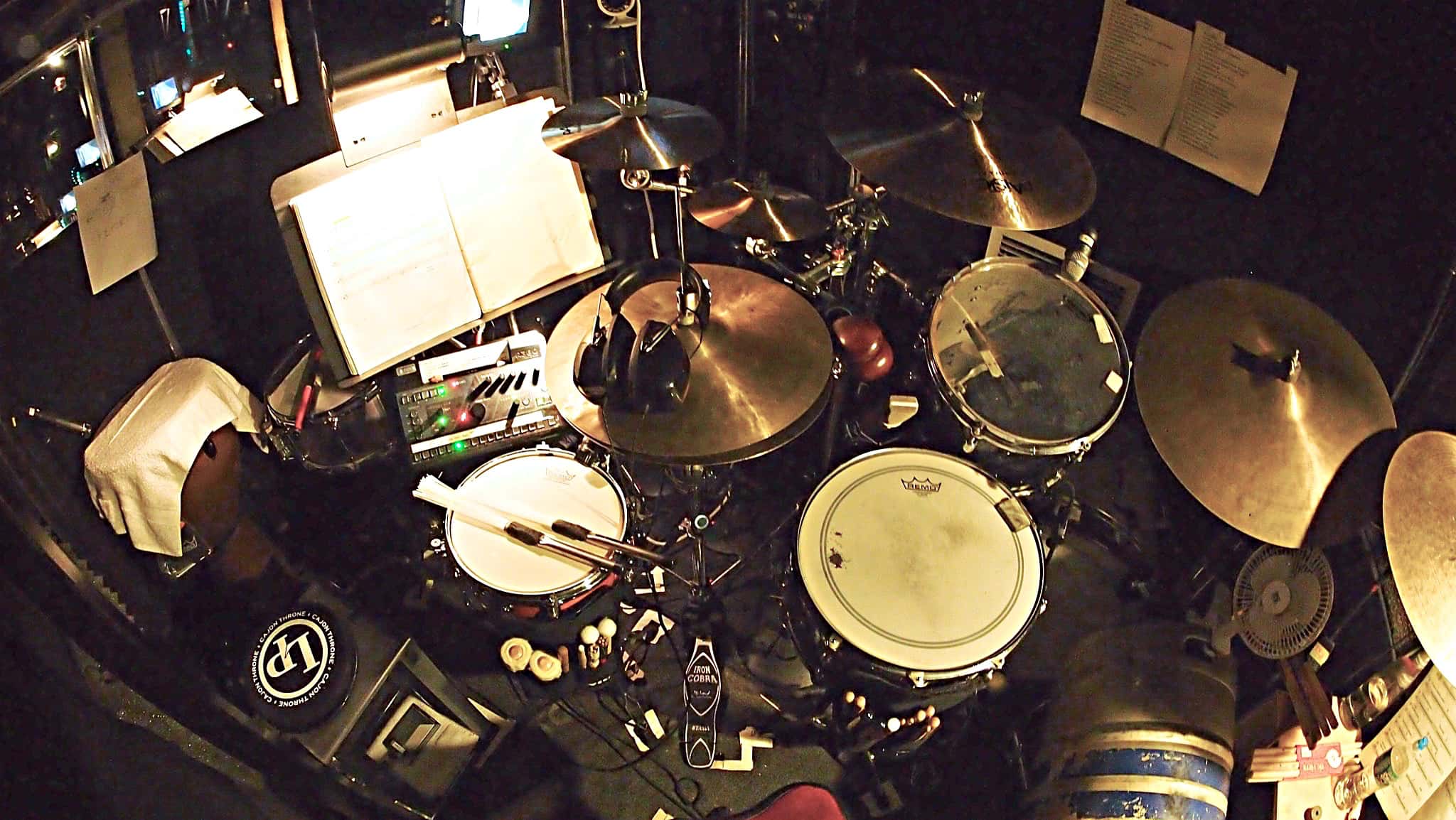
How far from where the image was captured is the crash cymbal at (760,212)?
6.75 ft

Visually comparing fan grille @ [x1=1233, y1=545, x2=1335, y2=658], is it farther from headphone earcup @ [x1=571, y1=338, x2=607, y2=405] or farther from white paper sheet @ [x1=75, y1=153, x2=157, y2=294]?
white paper sheet @ [x1=75, y1=153, x2=157, y2=294]

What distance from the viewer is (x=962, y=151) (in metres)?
1.93

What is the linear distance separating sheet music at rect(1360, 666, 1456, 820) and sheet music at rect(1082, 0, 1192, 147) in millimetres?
1373

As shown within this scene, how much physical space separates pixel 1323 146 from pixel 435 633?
235 centimetres

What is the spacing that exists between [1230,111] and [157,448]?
8.52 ft

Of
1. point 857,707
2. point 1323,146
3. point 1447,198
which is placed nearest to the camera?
point 1447,198

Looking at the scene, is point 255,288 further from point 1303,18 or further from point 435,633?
point 1303,18

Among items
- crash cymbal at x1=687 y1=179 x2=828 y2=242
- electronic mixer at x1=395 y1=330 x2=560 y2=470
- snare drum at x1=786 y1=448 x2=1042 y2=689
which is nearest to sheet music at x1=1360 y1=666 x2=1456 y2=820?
snare drum at x1=786 y1=448 x2=1042 y2=689

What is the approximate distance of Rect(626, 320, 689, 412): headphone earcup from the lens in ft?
5.05

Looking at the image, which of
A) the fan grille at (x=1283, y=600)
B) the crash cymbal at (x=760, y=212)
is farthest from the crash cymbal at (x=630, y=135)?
the fan grille at (x=1283, y=600)

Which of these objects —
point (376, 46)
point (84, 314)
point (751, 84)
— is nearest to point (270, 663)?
point (84, 314)

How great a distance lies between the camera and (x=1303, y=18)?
1963 millimetres

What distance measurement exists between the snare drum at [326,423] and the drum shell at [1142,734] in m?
1.81

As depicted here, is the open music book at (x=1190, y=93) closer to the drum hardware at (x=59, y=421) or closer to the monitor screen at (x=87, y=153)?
the monitor screen at (x=87, y=153)
